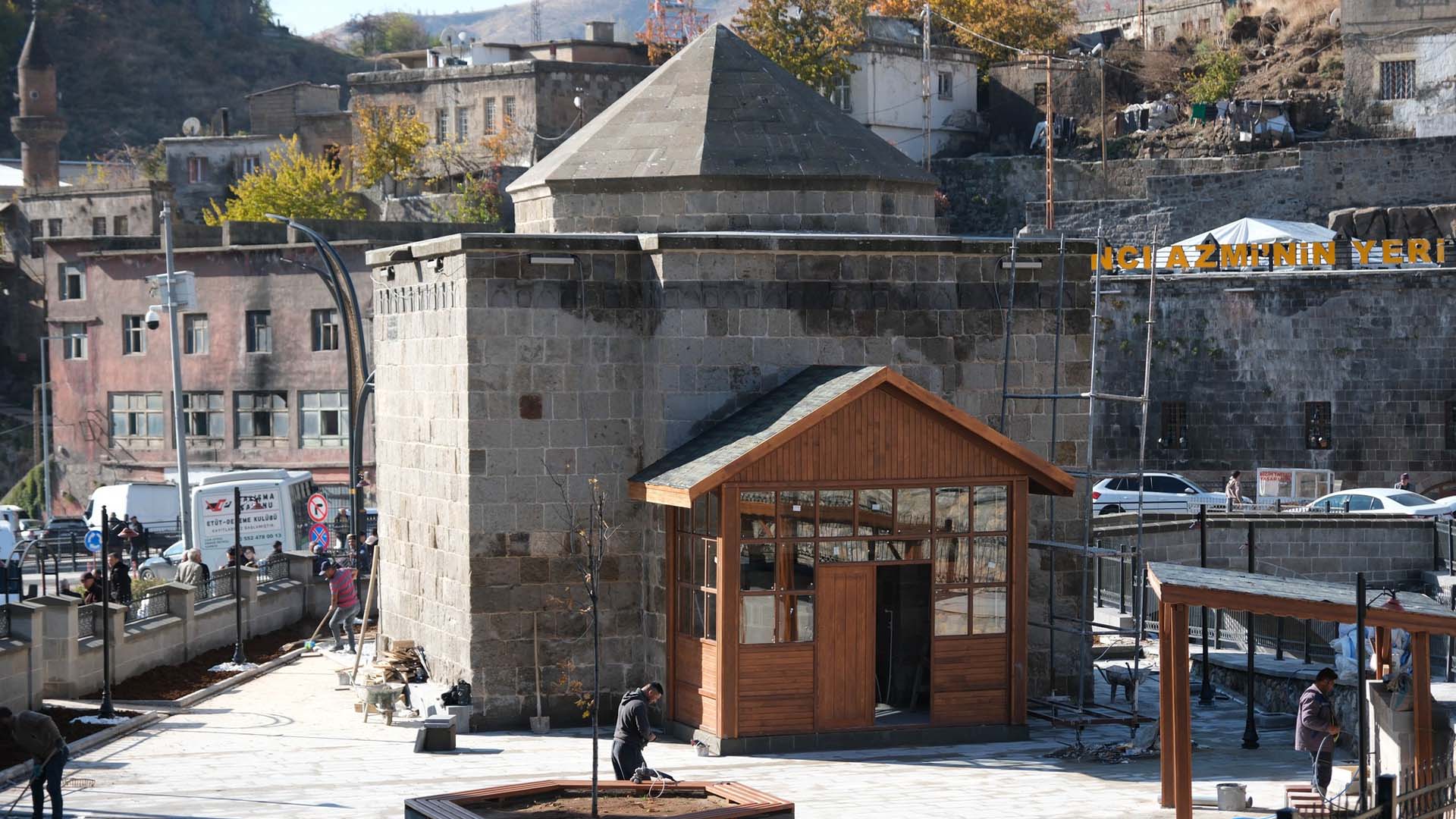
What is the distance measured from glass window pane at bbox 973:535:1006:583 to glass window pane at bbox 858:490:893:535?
114 cm

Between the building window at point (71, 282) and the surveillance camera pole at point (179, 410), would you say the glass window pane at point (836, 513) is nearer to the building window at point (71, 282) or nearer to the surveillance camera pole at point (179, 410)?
the surveillance camera pole at point (179, 410)

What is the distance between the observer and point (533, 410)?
2206 cm

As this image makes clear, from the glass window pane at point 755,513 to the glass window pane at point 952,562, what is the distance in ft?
6.42

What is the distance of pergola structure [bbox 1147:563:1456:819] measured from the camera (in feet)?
53.2

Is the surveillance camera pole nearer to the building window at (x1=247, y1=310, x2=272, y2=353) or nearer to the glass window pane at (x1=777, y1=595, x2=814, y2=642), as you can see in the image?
the building window at (x1=247, y1=310, x2=272, y2=353)

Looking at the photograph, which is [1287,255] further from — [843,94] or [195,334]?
[195,334]

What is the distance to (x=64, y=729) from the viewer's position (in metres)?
21.8

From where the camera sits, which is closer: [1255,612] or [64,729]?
[1255,612]

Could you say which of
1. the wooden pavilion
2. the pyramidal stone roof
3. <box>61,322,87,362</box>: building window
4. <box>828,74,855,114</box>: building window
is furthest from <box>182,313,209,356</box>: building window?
the wooden pavilion

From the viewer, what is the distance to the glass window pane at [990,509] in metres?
21.5

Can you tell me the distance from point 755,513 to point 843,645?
5.52 feet

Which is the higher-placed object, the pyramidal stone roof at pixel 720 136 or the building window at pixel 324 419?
the pyramidal stone roof at pixel 720 136

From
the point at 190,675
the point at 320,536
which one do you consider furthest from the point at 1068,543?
the point at 320,536

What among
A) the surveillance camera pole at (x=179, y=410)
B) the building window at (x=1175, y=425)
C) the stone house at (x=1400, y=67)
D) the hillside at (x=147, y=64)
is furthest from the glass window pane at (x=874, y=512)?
the hillside at (x=147, y=64)
